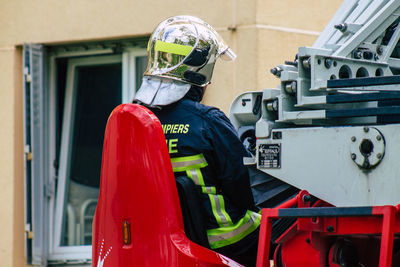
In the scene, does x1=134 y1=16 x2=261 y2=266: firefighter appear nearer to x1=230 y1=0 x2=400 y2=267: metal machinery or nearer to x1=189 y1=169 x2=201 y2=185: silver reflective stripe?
x1=189 y1=169 x2=201 y2=185: silver reflective stripe

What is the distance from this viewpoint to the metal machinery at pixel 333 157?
142 inches

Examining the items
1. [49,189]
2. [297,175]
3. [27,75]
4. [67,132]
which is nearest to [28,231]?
[49,189]

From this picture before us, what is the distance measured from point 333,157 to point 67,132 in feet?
19.0

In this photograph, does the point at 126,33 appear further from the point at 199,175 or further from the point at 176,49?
the point at 199,175

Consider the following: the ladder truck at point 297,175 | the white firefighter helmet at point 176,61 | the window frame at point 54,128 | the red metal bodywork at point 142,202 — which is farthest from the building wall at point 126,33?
the red metal bodywork at point 142,202

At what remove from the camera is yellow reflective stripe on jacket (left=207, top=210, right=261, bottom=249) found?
4098mm

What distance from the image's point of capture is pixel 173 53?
4.34 metres

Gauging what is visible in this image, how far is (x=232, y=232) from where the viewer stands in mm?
4129

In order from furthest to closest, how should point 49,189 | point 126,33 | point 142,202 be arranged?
point 49,189, point 126,33, point 142,202

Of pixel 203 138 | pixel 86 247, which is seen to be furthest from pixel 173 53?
pixel 86 247

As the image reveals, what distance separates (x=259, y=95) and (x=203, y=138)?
2.36ft

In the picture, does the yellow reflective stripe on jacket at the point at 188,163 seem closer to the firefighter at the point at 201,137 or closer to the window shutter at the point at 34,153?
the firefighter at the point at 201,137

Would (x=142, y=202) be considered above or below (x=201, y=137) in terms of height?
below

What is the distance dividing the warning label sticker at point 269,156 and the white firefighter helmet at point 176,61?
1.71 ft
